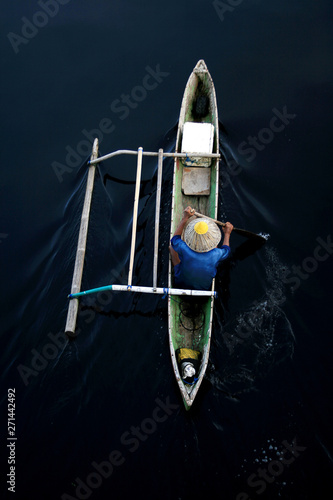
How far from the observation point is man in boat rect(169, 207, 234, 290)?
591 centimetres

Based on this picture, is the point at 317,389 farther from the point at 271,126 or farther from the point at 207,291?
the point at 271,126

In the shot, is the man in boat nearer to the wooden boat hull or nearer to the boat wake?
the wooden boat hull

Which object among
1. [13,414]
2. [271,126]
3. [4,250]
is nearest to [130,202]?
[4,250]

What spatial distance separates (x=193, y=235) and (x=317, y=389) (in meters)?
3.61

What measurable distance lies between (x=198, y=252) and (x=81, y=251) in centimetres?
348

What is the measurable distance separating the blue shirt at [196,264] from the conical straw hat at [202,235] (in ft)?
0.42

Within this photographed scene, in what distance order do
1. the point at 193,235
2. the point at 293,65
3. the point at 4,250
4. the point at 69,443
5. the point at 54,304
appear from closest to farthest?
1. the point at 193,235
2. the point at 69,443
3. the point at 54,304
4. the point at 4,250
5. the point at 293,65

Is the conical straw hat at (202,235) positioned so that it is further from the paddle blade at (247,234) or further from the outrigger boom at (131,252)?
the paddle blade at (247,234)

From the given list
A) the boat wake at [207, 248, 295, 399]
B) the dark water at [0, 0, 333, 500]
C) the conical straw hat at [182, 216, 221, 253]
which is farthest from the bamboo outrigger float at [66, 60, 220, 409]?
the conical straw hat at [182, 216, 221, 253]

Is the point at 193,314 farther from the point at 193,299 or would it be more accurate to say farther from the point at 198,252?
the point at 198,252

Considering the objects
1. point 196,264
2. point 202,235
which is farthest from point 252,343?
point 202,235

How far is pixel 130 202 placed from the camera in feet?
31.1

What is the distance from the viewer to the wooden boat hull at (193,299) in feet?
21.1

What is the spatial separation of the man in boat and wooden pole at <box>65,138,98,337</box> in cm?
242
